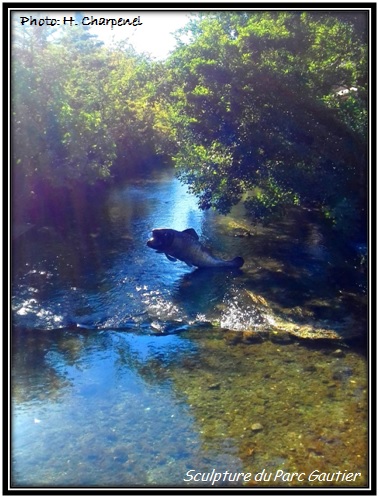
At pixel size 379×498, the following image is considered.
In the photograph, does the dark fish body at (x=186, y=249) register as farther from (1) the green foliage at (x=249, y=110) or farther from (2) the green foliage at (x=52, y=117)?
(2) the green foliage at (x=52, y=117)

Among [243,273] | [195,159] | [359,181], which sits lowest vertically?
[243,273]

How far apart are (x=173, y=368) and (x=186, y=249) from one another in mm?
5135

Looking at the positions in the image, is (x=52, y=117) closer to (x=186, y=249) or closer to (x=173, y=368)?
(x=186, y=249)

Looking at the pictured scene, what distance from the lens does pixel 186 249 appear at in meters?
14.0

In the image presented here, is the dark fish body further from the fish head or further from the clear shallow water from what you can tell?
the clear shallow water

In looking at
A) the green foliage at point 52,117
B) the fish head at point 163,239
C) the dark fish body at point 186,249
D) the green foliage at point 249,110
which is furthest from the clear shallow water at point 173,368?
the green foliage at point 52,117

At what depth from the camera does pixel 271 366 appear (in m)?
9.28

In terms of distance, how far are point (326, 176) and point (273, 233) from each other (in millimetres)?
5283

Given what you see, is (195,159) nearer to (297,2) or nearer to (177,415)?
(297,2)

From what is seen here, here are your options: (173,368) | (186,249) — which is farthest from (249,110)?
(173,368)

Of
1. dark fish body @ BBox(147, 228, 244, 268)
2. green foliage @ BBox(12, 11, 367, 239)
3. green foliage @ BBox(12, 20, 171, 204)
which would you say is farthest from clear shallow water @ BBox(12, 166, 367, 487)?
green foliage @ BBox(12, 20, 171, 204)

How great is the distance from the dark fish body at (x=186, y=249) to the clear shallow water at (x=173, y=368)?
384 millimetres

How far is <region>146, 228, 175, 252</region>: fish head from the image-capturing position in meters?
14.0

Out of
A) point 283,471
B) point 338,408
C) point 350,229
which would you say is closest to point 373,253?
point 338,408
